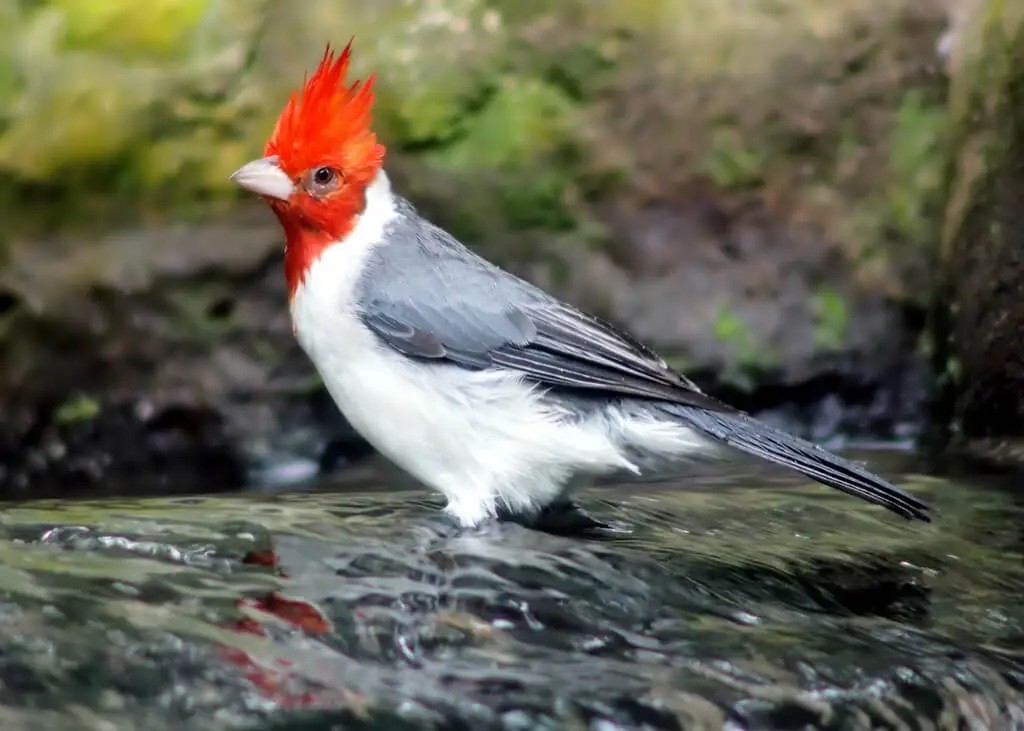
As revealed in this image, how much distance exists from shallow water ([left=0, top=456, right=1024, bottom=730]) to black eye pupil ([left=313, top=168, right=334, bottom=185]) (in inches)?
41.0

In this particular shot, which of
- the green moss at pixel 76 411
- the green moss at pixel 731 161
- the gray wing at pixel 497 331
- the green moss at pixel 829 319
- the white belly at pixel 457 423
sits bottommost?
the green moss at pixel 76 411

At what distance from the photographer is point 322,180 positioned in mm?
4031

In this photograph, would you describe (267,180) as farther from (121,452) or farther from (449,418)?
(121,452)

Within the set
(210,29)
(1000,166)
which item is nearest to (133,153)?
(210,29)

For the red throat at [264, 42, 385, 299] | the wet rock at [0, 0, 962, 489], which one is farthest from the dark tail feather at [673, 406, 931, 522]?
the wet rock at [0, 0, 962, 489]

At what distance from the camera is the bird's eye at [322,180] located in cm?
401

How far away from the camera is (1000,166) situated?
5789mm

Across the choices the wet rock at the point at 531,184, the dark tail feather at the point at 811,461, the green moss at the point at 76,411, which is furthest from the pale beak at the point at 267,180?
the green moss at the point at 76,411

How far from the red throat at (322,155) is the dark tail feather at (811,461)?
1.32 metres

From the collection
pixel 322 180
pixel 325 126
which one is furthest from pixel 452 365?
pixel 325 126

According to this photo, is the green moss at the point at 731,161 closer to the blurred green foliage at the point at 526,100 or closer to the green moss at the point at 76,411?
the blurred green foliage at the point at 526,100

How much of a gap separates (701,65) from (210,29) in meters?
2.42

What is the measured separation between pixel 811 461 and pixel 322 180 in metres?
1.73

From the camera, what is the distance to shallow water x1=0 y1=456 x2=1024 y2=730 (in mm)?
2559
